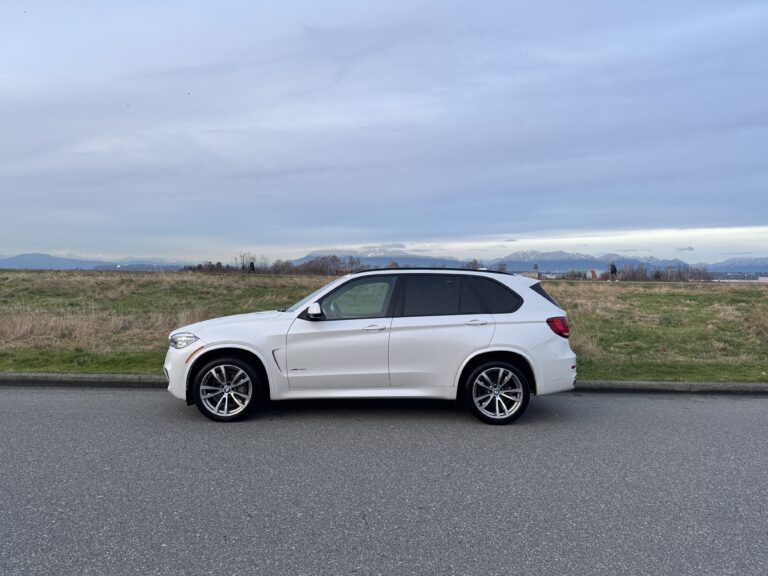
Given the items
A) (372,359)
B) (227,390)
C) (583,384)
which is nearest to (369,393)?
(372,359)

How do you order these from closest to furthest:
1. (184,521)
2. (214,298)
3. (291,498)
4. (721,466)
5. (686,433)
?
(184,521)
(291,498)
(721,466)
(686,433)
(214,298)

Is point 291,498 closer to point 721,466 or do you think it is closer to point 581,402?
point 721,466

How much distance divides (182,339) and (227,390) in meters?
0.78

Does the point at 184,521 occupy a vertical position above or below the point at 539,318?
below

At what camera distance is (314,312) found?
6629 millimetres

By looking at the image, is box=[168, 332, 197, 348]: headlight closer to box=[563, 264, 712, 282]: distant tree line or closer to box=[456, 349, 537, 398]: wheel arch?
box=[456, 349, 537, 398]: wheel arch

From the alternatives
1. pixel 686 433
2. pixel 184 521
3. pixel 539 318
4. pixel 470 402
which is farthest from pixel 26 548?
pixel 686 433

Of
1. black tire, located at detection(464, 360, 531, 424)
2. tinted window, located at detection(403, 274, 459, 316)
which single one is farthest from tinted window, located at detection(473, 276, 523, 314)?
black tire, located at detection(464, 360, 531, 424)

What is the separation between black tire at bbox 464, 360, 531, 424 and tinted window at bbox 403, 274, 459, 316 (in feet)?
2.55

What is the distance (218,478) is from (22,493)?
141 centimetres

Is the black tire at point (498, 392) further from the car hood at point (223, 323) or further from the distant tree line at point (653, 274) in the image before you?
the distant tree line at point (653, 274)

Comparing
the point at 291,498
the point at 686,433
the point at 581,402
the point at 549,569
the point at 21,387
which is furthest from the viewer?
the point at 21,387

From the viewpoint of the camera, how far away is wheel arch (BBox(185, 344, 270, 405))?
6.71 m

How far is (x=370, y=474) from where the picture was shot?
5.05 m
